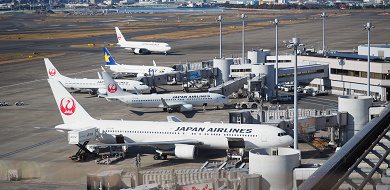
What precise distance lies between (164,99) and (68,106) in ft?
84.8

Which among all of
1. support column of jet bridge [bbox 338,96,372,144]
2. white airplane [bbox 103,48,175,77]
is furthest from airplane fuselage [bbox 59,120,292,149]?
white airplane [bbox 103,48,175,77]

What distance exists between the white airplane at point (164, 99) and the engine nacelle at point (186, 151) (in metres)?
28.5

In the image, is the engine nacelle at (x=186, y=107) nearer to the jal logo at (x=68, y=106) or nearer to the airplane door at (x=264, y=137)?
the jal logo at (x=68, y=106)

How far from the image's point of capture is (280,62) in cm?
11688

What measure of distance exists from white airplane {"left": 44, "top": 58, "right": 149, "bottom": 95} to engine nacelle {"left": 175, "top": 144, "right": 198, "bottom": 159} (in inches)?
1753

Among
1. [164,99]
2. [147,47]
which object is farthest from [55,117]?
[147,47]

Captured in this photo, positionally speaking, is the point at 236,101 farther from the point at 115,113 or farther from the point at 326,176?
the point at 326,176

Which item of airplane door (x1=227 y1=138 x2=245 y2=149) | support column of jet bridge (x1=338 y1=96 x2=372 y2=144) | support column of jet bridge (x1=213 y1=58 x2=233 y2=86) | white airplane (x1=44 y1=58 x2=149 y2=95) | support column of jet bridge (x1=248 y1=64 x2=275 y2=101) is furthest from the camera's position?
support column of jet bridge (x1=213 y1=58 x2=233 y2=86)

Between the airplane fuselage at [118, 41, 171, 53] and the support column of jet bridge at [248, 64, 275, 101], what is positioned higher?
the airplane fuselage at [118, 41, 171, 53]

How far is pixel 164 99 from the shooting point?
82688 mm

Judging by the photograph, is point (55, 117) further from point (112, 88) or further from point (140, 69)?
point (140, 69)

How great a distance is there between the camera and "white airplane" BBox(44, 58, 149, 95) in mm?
97375

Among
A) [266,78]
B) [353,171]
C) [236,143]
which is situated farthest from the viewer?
[266,78]

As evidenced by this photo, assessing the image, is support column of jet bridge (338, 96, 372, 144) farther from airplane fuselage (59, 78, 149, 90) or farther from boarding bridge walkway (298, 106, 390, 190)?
airplane fuselage (59, 78, 149, 90)
